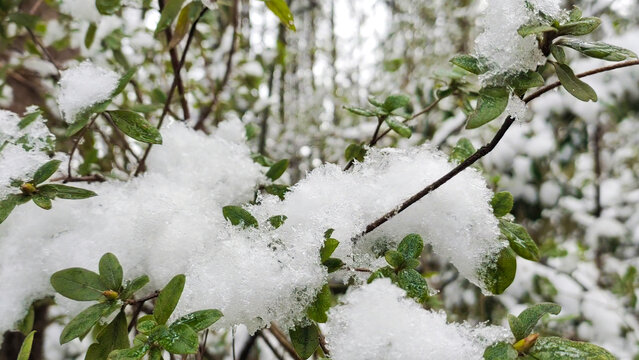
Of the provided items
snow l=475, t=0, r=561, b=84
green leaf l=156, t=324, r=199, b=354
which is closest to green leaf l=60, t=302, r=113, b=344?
green leaf l=156, t=324, r=199, b=354

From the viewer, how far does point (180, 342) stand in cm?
51

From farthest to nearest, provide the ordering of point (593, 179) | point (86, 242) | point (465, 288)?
1. point (593, 179)
2. point (465, 288)
3. point (86, 242)

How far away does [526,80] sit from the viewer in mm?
555

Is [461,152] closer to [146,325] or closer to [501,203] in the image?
[501,203]

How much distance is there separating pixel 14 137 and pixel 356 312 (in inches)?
25.1

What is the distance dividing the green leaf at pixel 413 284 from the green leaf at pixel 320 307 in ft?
0.30

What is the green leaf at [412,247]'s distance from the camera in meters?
0.57

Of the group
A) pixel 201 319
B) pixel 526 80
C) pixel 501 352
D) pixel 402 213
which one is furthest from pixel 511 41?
pixel 201 319

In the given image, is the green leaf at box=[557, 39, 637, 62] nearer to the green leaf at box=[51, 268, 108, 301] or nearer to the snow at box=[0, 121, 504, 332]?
the snow at box=[0, 121, 504, 332]

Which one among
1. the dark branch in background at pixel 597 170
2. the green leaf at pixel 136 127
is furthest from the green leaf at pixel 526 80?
the dark branch in background at pixel 597 170

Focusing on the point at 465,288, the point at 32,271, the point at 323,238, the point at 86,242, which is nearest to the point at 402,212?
the point at 323,238

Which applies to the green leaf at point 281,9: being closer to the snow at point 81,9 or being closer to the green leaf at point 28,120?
the green leaf at point 28,120

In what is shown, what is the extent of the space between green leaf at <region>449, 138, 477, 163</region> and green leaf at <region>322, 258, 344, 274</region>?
285 millimetres

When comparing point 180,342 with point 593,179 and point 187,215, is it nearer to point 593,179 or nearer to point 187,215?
point 187,215
